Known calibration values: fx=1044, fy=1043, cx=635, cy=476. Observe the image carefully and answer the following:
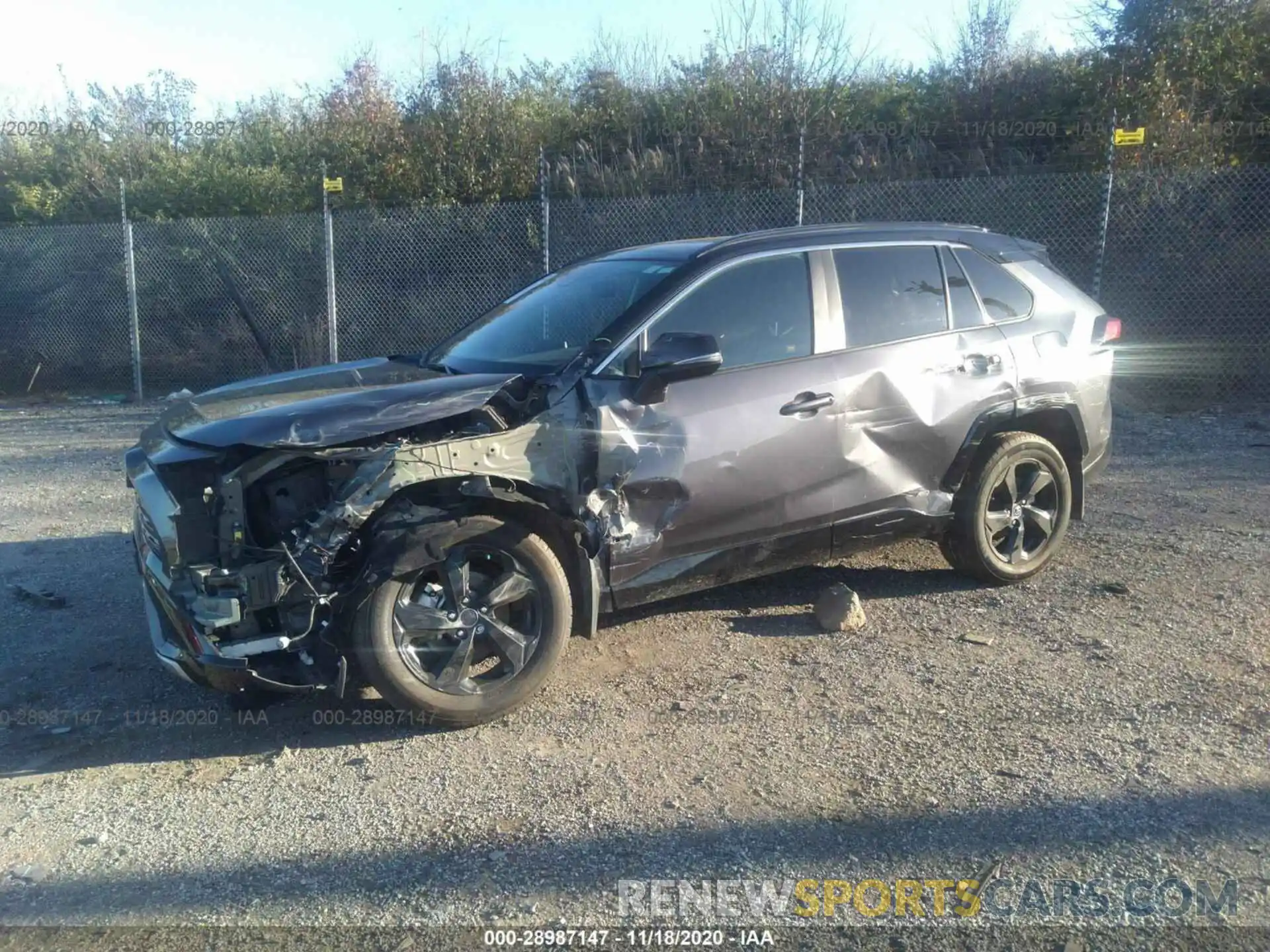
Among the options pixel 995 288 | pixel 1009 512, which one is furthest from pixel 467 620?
pixel 995 288

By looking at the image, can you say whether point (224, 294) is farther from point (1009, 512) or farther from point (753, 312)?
point (1009, 512)

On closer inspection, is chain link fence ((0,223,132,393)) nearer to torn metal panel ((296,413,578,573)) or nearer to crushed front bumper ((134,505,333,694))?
crushed front bumper ((134,505,333,694))

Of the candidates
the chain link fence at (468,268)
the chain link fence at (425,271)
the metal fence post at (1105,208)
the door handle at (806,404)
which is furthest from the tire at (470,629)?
the chain link fence at (425,271)

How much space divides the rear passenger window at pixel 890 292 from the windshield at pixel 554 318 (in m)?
0.92

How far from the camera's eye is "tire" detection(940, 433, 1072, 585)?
214 inches

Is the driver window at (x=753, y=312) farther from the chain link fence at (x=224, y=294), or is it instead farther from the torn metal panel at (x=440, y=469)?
the chain link fence at (x=224, y=294)

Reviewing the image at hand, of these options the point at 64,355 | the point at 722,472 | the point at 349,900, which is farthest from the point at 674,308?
the point at 64,355

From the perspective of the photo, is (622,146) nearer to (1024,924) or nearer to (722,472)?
(722,472)

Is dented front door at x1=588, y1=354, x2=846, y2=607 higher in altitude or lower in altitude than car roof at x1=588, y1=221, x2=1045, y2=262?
lower

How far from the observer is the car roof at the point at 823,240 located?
5.02 metres

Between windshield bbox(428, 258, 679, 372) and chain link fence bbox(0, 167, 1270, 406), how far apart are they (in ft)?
18.9

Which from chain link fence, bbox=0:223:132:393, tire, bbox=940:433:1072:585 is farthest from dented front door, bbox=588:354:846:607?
chain link fence, bbox=0:223:132:393

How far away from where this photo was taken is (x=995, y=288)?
5.64m

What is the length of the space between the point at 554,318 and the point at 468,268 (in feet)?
29.0
